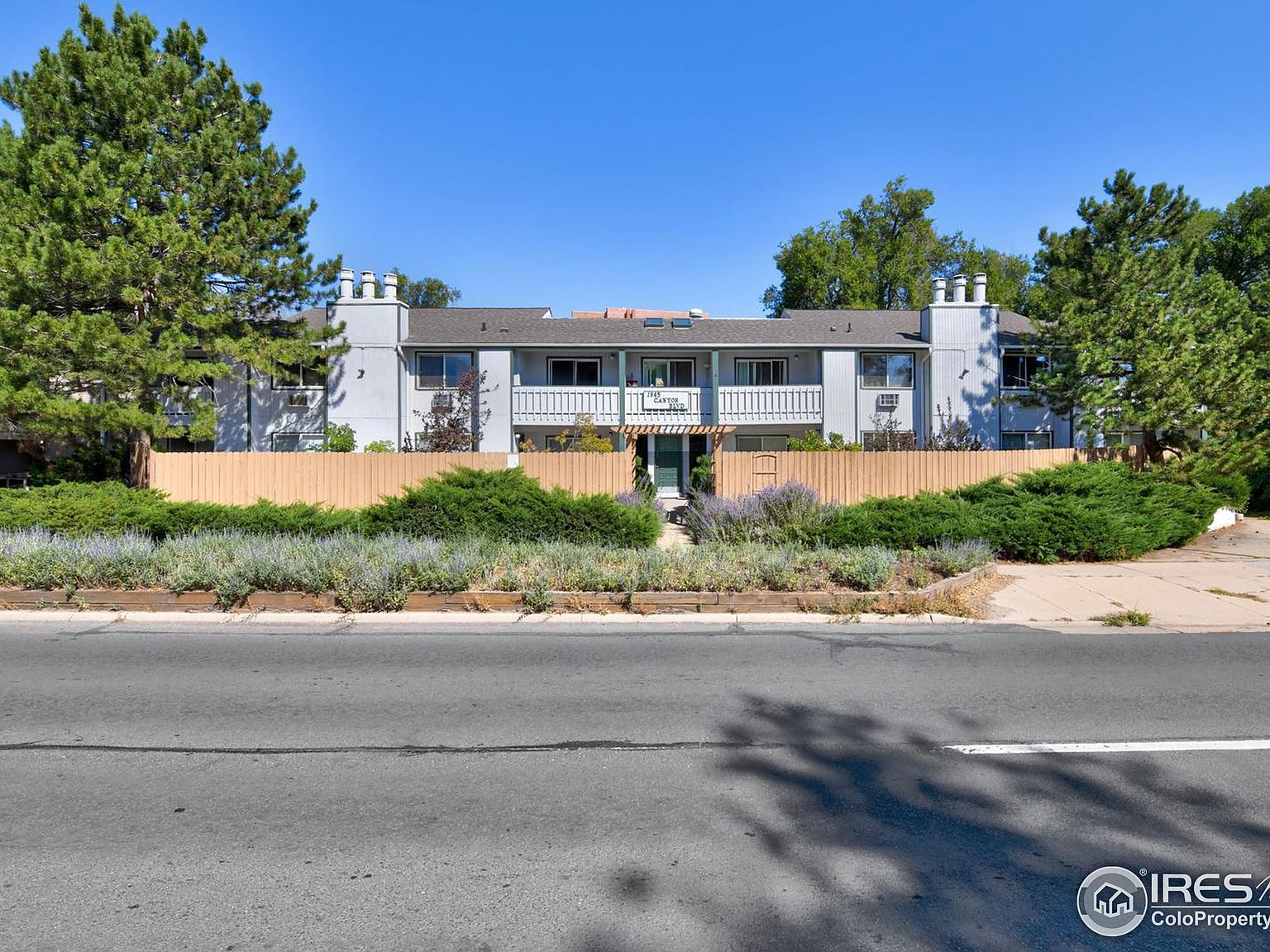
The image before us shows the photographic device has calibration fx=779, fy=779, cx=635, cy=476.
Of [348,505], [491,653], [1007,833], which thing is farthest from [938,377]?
[1007,833]

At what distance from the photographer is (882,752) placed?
16.3 feet

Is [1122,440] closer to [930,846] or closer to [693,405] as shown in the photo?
[693,405]

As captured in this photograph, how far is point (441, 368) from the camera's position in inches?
1053

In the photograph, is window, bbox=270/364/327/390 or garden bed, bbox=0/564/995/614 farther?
window, bbox=270/364/327/390

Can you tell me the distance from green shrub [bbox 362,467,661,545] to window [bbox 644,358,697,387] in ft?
51.3

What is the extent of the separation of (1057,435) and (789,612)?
2223cm

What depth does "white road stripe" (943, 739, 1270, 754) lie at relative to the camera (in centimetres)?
497

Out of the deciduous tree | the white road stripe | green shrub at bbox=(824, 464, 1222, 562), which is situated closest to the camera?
the white road stripe

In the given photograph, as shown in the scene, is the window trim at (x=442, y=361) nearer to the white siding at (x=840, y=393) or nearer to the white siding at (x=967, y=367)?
the white siding at (x=840, y=393)

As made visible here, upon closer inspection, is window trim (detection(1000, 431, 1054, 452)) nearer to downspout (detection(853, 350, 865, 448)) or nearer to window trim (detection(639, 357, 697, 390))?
downspout (detection(853, 350, 865, 448))

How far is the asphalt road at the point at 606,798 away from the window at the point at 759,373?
21.8m

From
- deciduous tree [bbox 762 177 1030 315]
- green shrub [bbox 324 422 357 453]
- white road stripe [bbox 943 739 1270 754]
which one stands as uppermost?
deciduous tree [bbox 762 177 1030 315]

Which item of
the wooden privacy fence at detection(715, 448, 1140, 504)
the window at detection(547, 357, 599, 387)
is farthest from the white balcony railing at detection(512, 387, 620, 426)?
the wooden privacy fence at detection(715, 448, 1140, 504)

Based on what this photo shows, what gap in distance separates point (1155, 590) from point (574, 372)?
67.2 feet
